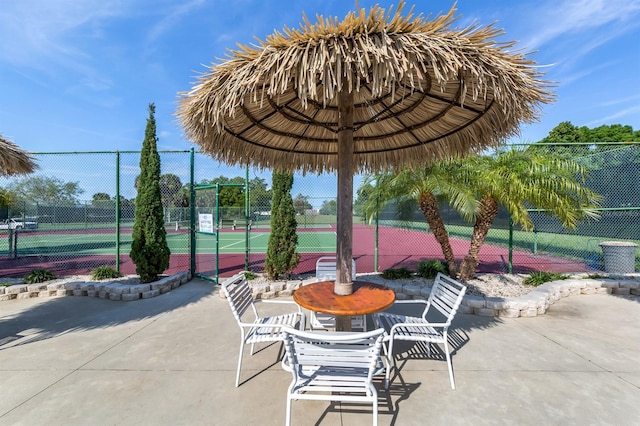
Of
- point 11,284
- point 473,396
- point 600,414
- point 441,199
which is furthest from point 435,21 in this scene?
point 11,284

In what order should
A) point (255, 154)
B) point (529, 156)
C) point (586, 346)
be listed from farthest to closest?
point (529, 156) → point (255, 154) → point (586, 346)

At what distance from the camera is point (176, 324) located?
407cm

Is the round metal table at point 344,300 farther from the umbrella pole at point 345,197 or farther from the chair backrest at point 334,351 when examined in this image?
the chair backrest at point 334,351

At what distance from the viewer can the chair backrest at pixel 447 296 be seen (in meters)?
2.76

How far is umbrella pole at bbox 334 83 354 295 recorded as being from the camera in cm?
271

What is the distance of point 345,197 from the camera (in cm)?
271

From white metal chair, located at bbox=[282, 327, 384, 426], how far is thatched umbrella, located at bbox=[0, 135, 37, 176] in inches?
206

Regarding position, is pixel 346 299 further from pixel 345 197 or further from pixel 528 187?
pixel 528 187

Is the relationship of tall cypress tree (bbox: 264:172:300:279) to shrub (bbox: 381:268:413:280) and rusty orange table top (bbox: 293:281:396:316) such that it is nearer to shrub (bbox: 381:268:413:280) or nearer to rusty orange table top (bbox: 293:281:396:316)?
shrub (bbox: 381:268:413:280)

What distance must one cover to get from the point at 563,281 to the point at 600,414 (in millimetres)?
4103

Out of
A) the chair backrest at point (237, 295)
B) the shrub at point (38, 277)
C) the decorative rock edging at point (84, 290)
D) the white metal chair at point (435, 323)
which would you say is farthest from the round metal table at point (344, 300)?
the shrub at point (38, 277)

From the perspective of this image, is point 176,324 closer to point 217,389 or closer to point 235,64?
point 217,389

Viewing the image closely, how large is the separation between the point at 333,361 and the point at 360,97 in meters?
2.79

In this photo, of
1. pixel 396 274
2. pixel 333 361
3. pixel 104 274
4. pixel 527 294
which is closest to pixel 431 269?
pixel 396 274
